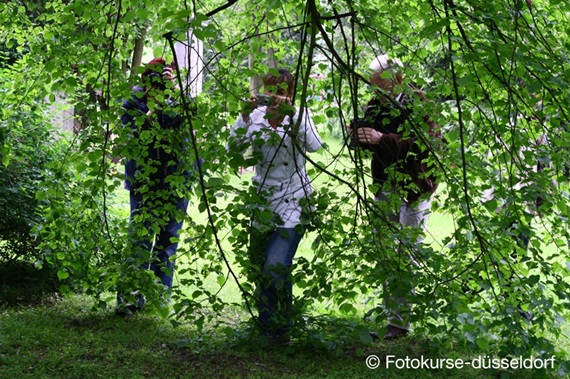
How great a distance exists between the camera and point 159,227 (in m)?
4.95

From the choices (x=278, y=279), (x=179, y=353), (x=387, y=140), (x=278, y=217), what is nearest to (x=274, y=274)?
(x=278, y=279)

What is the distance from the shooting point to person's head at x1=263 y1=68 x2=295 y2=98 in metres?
4.19

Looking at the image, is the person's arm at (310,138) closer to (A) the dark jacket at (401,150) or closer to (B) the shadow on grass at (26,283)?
(A) the dark jacket at (401,150)

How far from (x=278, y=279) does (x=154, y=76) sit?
1.32 m

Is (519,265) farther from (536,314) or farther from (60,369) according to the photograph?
(60,369)

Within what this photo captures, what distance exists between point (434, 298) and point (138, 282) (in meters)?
1.79

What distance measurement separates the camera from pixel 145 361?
4.46 m

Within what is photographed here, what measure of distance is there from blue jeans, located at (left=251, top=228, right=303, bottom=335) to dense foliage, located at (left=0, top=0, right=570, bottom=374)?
12 centimetres

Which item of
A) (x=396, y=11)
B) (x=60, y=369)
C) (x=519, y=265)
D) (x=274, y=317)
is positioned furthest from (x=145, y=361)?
(x=396, y=11)

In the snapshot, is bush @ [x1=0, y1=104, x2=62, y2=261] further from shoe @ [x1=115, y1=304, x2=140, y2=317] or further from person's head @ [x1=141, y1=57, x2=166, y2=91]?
person's head @ [x1=141, y1=57, x2=166, y2=91]

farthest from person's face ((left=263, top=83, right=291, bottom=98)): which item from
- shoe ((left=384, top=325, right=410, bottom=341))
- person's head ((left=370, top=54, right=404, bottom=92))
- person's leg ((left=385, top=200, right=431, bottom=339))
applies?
shoe ((left=384, top=325, right=410, bottom=341))

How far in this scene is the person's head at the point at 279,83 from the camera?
419 centimetres

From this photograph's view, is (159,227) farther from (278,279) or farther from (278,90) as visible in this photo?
(278,90)

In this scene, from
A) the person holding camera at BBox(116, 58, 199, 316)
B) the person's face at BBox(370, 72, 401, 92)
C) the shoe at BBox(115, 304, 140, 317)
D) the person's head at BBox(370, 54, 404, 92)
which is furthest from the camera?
the shoe at BBox(115, 304, 140, 317)
